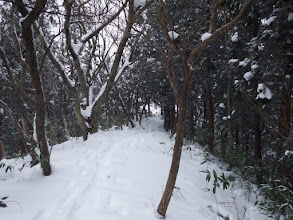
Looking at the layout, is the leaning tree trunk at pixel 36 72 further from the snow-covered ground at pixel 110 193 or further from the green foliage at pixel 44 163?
the snow-covered ground at pixel 110 193

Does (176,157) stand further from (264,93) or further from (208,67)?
(208,67)

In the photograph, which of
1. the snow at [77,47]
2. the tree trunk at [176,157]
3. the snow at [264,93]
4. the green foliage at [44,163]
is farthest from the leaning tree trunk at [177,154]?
the snow at [77,47]

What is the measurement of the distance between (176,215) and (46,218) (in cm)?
168

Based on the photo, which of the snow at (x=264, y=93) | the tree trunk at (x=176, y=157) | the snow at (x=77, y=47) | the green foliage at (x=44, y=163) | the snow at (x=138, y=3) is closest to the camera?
the tree trunk at (x=176, y=157)

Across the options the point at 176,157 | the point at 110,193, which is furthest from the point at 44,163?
the point at 176,157

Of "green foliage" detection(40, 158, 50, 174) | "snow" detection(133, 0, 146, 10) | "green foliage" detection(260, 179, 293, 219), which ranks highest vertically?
"snow" detection(133, 0, 146, 10)

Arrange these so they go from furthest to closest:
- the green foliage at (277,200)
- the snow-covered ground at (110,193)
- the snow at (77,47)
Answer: the snow at (77,47) → the green foliage at (277,200) → the snow-covered ground at (110,193)

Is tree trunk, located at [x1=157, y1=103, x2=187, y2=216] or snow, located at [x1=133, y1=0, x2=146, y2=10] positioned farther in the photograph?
snow, located at [x1=133, y1=0, x2=146, y2=10]

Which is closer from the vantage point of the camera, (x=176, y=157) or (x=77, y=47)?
(x=176, y=157)

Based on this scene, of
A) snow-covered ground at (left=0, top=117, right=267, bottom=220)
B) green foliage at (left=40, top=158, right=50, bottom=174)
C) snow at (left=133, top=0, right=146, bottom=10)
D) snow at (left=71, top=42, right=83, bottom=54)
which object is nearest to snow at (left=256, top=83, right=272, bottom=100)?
snow-covered ground at (left=0, top=117, right=267, bottom=220)

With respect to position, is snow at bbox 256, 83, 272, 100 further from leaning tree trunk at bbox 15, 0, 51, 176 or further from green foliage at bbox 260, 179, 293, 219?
leaning tree trunk at bbox 15, 0, 51, 176

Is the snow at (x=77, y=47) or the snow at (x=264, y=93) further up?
the snow at (x=77, y=47)

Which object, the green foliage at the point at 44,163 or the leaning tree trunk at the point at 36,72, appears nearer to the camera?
the leaning tree trunk at the point at 36,72

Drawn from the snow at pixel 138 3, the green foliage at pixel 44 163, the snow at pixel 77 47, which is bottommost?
the green foliage at pixel 44 163
